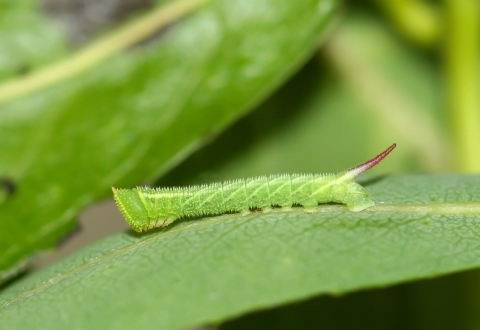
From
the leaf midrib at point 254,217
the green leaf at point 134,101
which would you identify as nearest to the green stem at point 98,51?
the green leaf at point 134,101

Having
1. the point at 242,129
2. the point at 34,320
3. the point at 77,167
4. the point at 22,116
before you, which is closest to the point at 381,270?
the point at 34,320

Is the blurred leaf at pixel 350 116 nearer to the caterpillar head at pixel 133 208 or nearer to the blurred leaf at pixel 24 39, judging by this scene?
the blurred leaf at pixel 24 39

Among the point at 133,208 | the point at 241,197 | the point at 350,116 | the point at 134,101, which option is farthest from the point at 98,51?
the point at 350,116

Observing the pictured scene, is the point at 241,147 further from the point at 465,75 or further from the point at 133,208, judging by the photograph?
the point at 133,208

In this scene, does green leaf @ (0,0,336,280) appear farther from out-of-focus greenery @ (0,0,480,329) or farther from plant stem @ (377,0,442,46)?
plant stem @ (377,0,442,46)

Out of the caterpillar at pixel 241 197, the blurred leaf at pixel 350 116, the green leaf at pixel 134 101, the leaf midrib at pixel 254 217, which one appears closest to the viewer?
the leaf midrib at pixel 254 217

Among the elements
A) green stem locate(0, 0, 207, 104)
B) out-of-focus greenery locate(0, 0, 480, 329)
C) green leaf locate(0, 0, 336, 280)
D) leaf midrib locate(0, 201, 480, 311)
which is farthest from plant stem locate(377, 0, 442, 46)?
leaf midrib locate(0, 201, 480, 311)
